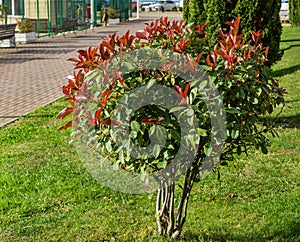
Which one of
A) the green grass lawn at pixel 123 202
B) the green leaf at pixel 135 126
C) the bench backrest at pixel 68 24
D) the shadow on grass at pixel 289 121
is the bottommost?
the green grass lawn at pixel 123 202

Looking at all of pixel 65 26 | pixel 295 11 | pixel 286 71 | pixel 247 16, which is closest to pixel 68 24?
pixel 65 26

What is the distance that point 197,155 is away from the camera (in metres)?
3.72

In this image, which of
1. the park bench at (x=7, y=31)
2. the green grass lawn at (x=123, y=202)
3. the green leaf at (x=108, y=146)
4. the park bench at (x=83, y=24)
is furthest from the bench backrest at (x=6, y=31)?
the green leaf at (x=108, y=146)

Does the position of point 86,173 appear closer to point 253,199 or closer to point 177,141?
point 253,199

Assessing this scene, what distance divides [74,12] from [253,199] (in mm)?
26035

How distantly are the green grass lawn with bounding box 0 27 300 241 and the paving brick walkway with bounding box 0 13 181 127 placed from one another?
274 cm

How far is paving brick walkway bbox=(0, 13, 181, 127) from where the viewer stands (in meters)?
10.6

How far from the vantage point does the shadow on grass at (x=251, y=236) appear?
4484mm

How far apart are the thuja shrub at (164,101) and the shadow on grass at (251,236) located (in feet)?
2.30

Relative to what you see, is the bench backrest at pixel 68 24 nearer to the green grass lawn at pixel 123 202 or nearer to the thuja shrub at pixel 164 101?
the green grass lawn at pixel 123 202

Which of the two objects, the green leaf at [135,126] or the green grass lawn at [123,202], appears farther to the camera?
the green grass lawn at [123,202]

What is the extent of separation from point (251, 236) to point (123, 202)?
131cm

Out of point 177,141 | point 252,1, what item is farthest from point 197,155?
point 252,1

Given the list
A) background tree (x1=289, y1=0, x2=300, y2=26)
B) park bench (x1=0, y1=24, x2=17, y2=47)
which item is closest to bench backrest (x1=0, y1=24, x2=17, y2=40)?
park bench (x1=0, y1=24, x2=17, y2=47)
